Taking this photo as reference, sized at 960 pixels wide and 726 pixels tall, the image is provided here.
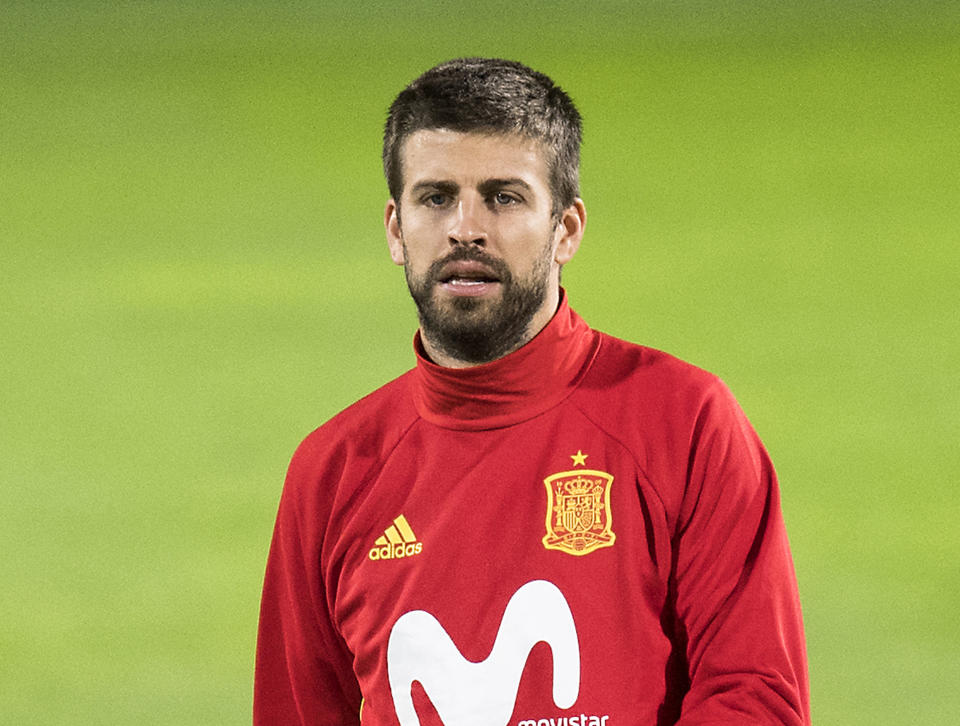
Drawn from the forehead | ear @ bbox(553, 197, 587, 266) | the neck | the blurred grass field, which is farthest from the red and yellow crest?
the blurred grass field

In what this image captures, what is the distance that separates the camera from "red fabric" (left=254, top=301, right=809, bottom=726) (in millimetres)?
2479

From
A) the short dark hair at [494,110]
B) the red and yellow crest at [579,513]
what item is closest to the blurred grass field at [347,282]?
the red and yellow crest at [579,513]

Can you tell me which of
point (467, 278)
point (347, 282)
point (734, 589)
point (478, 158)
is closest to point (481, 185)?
point (478, 158)

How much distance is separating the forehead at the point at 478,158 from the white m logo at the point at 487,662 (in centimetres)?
61

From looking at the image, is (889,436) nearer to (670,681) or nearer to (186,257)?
(186,257)

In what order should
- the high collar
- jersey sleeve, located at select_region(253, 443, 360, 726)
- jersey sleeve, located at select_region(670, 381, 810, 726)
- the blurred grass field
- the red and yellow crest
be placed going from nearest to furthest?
jersey sleeve, located at select_region(670, 381, 810, 726) → the red and yellow crest → the high collar → jersey sleeve, located at select_region(253, 443, 360, 726) → the blurred grass field

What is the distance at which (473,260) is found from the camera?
259 centimetres

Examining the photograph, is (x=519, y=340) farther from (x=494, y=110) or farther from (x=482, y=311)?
(x=494, y=110)

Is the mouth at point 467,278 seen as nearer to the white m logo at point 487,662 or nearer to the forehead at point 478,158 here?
the forehead at point 478,158

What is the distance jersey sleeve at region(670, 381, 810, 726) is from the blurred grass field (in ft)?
7.43

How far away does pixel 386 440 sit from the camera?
2766 mm

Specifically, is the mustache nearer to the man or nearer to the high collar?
the man

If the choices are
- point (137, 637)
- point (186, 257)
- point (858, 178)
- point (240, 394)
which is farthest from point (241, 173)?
point (137, 637)

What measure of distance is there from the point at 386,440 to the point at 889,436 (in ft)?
11.5
